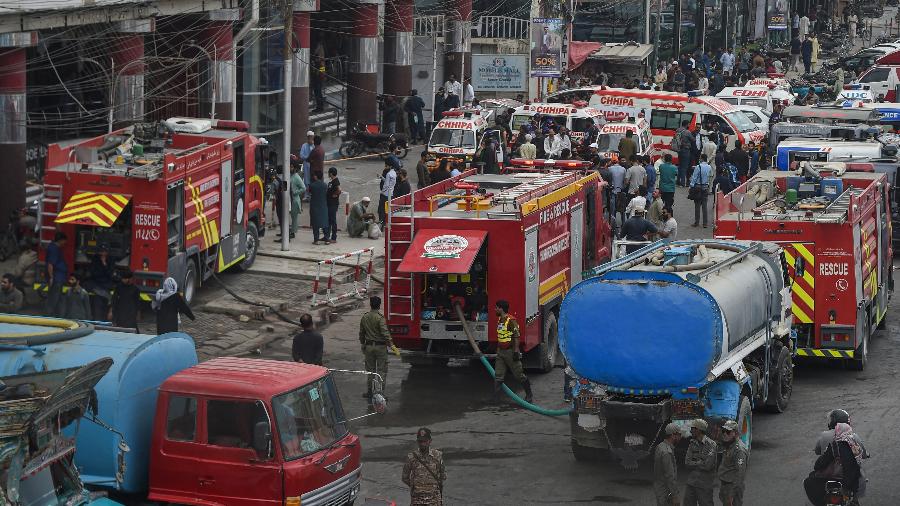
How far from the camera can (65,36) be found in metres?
31.5

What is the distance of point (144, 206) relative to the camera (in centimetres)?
2406

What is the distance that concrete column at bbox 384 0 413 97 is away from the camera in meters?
46.7

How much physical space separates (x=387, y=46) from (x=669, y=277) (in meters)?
31.7

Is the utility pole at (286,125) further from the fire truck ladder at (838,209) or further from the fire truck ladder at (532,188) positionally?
the fire truck ladder at (838,209)

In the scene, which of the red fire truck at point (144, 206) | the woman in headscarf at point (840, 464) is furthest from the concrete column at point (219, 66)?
the woman in headscarf at point (840, 464)

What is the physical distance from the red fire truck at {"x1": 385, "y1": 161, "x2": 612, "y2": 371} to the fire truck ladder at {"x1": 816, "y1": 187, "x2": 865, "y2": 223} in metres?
3.84

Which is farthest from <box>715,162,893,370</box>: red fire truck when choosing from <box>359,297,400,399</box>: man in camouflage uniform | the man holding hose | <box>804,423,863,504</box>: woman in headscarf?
<box>804,423,863,504</box>: woman in headscarf

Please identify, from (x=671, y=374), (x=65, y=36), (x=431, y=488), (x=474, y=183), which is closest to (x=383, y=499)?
(x=431, y=488)

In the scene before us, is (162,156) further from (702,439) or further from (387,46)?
(387,46)

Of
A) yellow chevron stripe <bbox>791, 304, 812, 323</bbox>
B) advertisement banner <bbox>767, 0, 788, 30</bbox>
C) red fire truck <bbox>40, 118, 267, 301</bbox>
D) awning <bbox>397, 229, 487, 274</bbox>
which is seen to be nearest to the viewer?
awning <bbox>397, 229, 487, 274</bbox>

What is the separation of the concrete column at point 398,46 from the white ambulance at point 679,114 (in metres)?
6.43

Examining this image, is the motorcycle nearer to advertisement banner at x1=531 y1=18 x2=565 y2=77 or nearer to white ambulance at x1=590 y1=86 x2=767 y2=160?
white ambulance at x1=590 y1=86 x2=767 y2=160

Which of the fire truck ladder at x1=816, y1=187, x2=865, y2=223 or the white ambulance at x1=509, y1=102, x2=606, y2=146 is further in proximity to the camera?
the white ambulance at x1=509, y1=102, x2=606, y2=146

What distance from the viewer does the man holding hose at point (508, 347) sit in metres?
20.7
